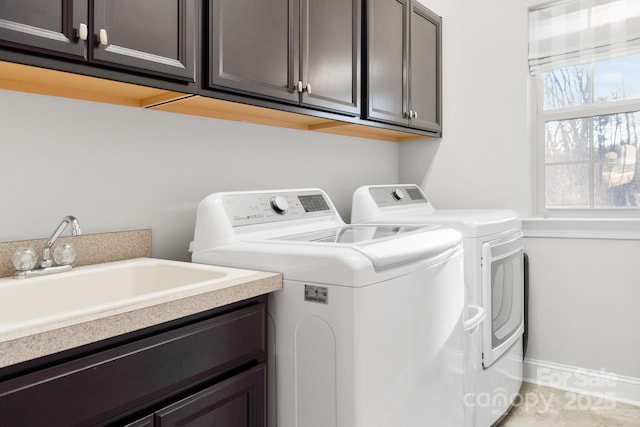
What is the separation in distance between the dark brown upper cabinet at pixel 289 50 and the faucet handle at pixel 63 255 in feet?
2.19

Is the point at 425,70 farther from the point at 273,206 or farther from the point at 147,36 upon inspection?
the point at 147,36

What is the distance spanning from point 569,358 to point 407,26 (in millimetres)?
2079

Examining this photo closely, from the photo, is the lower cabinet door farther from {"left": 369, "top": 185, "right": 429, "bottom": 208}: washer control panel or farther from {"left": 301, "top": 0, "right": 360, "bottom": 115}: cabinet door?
{"left": 369, "top": 185, "right": 429, "bottom": 208}: washer control panel

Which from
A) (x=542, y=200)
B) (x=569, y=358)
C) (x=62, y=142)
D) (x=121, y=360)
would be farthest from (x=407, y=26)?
(x=121, y=360)

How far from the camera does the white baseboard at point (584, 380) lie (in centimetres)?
231

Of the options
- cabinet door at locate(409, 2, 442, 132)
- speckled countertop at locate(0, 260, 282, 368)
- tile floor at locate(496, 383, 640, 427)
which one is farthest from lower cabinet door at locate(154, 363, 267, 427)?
cabinet door at locate(409, 2, 442, 132)

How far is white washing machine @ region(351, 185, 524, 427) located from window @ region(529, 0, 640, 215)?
52 centimetres

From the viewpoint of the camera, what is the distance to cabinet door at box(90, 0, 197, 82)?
1.15 metres

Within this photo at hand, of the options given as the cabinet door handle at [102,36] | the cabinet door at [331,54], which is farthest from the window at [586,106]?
the cabinet door handle at [102,36]

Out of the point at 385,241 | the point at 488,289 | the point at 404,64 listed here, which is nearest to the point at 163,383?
the point at 385,241

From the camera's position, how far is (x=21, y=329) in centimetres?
74

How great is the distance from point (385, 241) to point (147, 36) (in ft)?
2.97

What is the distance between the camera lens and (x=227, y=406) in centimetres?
109

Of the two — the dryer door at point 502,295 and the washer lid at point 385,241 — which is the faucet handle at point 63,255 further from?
the dryer door at point 502,295
